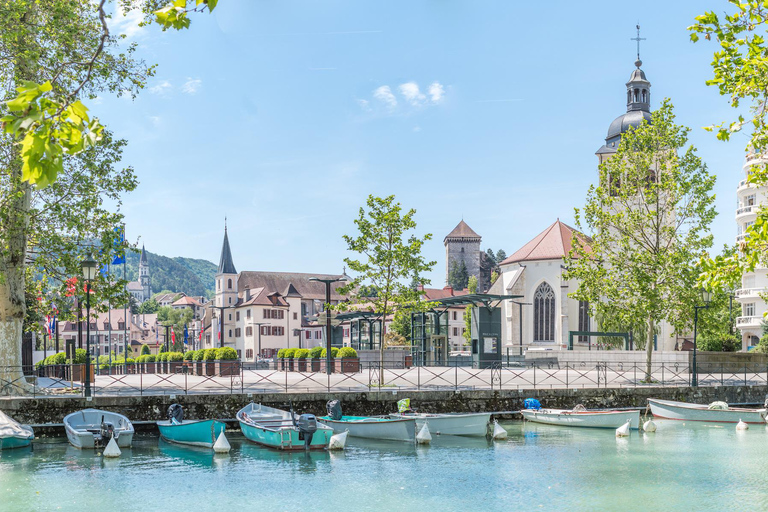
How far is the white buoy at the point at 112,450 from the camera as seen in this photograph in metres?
23.2

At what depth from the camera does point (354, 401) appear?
97.5 ft

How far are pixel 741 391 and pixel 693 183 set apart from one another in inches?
404

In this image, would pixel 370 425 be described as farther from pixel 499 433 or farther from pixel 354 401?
pixel 499 433

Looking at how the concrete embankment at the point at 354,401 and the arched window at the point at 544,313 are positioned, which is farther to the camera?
the arched window at the point at 544,313

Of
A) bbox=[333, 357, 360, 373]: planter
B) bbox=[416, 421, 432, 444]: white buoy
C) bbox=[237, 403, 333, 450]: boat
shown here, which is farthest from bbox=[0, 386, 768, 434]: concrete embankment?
bbox=[333, 357, 360, 373]: planter

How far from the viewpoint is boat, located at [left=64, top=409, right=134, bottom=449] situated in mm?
24594

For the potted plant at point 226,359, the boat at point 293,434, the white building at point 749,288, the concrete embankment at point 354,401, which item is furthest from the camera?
the white building at point 749,288

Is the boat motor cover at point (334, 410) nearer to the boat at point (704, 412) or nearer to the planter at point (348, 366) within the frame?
the boat at point (704, 412)

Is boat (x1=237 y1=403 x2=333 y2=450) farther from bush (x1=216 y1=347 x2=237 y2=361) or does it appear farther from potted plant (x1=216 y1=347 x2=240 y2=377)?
bush (x1=216 y1=347 x2=237 y2=361)

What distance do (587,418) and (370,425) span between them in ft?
29.1

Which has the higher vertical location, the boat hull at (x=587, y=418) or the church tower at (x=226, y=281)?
the church tower at (x=226, y=281)

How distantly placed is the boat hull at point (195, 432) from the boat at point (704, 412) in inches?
734

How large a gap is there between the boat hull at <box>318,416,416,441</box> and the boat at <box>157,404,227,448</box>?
149 inches

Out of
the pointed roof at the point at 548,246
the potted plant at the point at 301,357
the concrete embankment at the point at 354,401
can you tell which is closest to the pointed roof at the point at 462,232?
the pointed roof at the point at 548,246
